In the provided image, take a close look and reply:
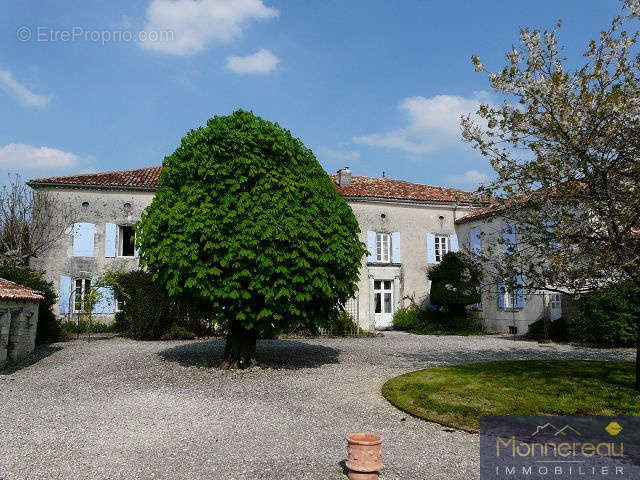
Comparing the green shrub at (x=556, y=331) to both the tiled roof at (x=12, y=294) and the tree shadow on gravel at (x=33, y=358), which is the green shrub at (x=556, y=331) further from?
the tiled roof at (x=12, y=294)

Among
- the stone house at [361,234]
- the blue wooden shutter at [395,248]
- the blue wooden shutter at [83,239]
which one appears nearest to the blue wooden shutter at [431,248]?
the stone house at [361,234]

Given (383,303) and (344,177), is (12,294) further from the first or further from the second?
Answer: (344,177)

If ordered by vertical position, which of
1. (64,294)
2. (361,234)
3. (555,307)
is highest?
(361,234)

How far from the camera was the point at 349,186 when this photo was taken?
24516mm

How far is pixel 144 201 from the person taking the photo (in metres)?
20.8

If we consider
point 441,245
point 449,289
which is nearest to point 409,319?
point 449,289

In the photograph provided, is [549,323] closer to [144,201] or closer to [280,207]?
[280,207]

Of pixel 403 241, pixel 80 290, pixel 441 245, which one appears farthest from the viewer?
pixel 441 245

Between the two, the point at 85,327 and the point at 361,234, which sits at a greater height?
the point at 361,234

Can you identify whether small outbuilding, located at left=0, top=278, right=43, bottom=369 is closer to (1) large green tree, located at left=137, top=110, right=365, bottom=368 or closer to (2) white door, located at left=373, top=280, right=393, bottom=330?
(1) large green tree, located at left=137, top=110, right=365, bottom=368

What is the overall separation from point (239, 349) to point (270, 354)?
2.29 m

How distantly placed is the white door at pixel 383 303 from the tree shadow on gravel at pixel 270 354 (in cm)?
752

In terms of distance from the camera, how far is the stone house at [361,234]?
1986 centimetres

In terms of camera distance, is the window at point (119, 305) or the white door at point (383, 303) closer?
the window at point (119, 305)
